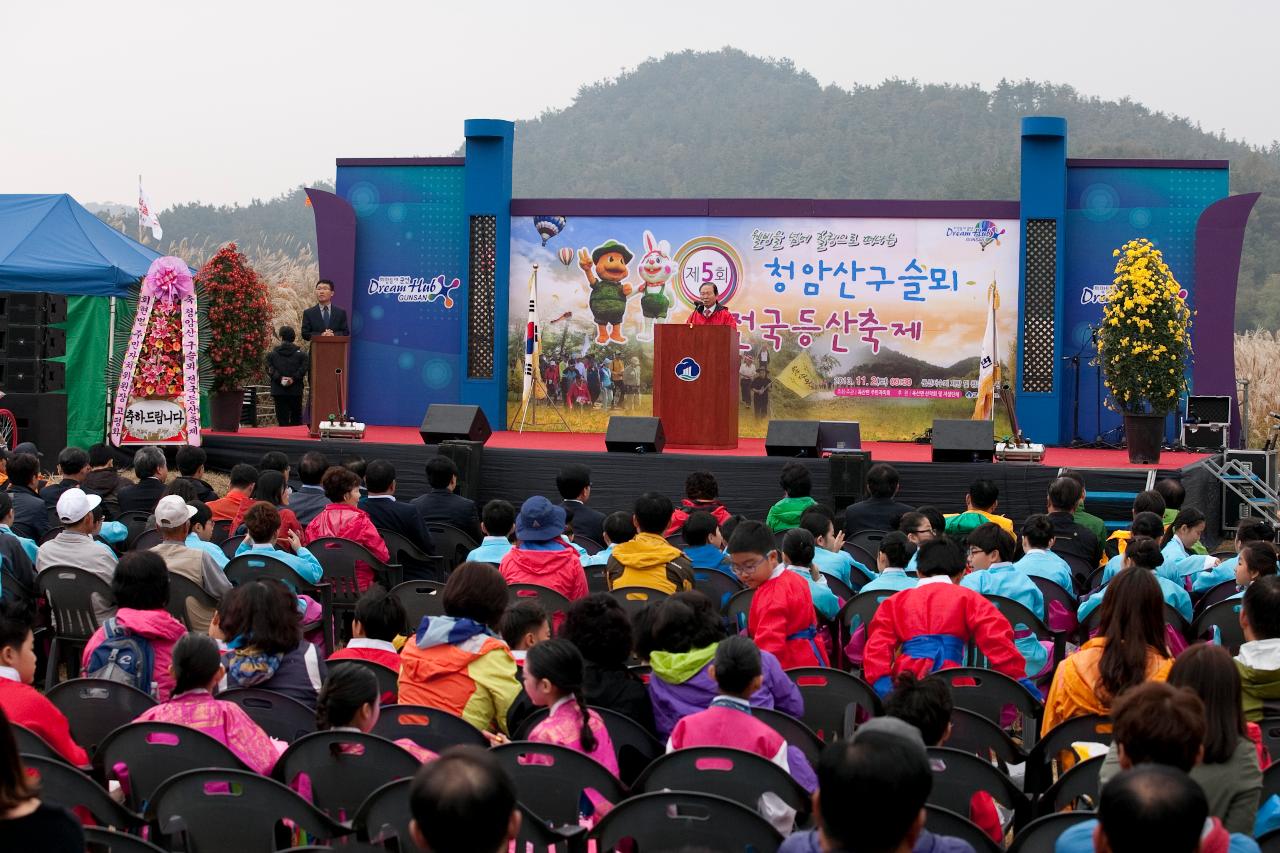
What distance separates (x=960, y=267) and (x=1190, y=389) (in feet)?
8.74

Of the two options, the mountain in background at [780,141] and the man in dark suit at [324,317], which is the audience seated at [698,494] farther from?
the mountain in background at [780,141]

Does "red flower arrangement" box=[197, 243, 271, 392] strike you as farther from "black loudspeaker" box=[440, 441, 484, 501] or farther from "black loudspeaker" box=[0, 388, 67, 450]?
"black loudspeaker" box=[440, 441, 484, 501]

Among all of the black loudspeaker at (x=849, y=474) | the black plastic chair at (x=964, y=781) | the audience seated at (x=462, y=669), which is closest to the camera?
the black plastic chair at (x=964, y=781)

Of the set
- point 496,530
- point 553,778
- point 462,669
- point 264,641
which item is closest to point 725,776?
point 553,778

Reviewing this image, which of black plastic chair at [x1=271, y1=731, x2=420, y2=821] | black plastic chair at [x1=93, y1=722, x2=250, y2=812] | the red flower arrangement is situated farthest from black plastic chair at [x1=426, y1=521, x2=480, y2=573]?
the red flower arrangement

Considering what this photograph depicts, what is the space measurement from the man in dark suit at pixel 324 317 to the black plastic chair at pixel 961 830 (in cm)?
1210

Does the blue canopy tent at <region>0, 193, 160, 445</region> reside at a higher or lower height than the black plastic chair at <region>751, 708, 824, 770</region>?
higher

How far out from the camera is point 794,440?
11711 mm

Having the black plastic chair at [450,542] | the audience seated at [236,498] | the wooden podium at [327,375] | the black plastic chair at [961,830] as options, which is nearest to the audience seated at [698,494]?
the black plastic chair at [450,542]

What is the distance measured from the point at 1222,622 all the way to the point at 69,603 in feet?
16.4

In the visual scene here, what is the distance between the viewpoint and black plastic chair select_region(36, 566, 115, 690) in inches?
239

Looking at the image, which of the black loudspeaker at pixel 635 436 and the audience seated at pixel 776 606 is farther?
the black loudspeaker at pixel 635 436

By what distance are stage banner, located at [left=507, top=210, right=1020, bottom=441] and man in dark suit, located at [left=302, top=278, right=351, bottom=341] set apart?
194cm

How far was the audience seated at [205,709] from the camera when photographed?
13.1 feet
